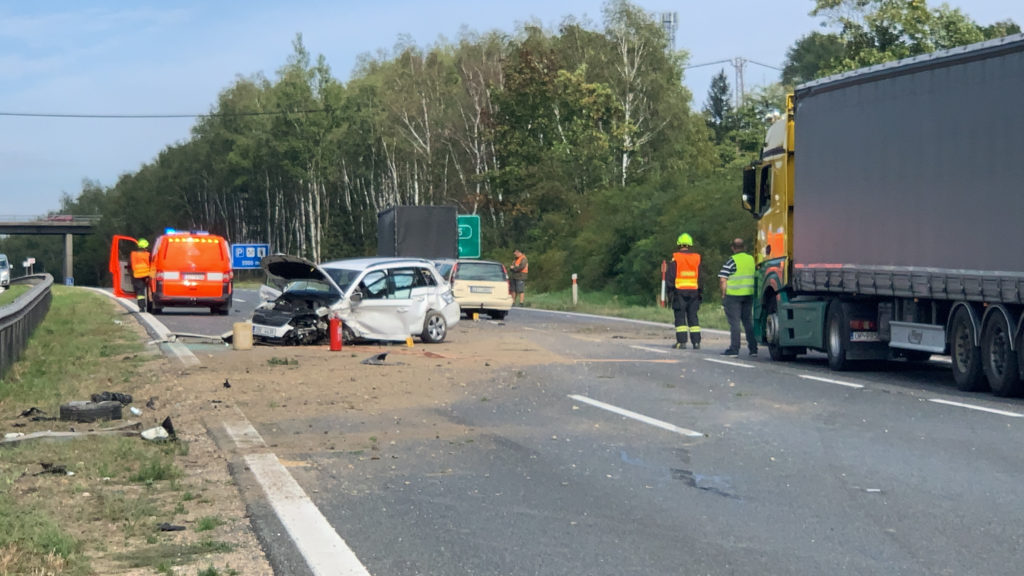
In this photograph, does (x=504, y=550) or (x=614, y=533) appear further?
(x=614, y=533)

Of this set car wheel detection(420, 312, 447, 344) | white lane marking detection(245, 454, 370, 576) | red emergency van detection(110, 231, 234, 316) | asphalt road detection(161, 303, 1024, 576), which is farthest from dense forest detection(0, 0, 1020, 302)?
white lane marking detection(245, 454, 370, 576)

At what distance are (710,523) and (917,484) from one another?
1.91 metres

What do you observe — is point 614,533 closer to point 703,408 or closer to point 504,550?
point 504,550

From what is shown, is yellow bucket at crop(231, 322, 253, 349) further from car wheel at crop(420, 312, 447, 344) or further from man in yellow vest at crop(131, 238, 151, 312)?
man in yellow vest at crop(131, 238, 151, 312)

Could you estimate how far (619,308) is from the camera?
40.6m

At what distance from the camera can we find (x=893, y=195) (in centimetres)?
1598

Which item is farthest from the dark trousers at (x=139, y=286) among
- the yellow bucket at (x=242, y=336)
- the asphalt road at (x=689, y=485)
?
the asphalt road at (x=689, y=485)

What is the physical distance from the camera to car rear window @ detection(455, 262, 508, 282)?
110 ft

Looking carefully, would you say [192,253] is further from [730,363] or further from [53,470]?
[53,470]

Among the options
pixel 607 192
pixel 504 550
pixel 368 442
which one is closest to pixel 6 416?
pixel 368 442

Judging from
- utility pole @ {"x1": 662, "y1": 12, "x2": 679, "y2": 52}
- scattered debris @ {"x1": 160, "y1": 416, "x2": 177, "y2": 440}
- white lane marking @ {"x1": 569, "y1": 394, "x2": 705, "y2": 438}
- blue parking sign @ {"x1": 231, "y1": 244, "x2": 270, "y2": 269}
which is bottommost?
white lane marking @ {"x1": 569, "y1": 394, "x2": 705, "y2": 438}

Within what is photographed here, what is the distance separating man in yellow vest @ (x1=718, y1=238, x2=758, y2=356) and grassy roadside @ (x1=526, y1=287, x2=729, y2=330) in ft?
27.8

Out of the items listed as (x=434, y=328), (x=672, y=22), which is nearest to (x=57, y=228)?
(x=672, y=22)

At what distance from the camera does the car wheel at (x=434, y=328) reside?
22.7m
